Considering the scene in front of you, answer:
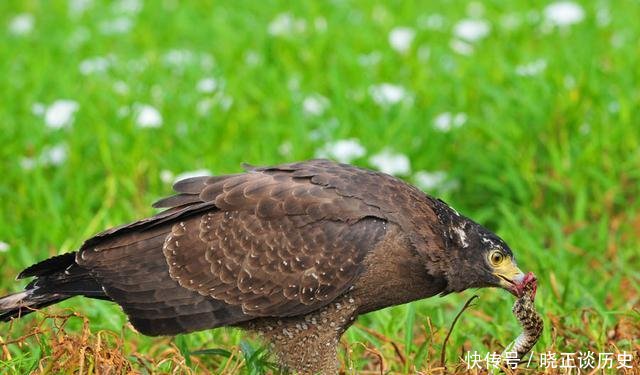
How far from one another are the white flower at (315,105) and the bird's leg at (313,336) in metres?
2.96

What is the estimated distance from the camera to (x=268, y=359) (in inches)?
192

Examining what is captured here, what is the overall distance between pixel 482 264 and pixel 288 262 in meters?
0.79

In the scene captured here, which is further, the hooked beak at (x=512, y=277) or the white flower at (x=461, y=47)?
the white flower at (x=461, y=47)

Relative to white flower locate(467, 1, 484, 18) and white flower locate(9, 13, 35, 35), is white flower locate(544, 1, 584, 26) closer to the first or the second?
white flower locate(467, 1, 484, 18)

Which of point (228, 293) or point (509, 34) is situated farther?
point (509, 34)

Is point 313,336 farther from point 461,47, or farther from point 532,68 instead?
point 461,47

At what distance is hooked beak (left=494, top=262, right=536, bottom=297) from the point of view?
15.8ft

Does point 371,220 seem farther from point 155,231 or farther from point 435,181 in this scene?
point 435,181

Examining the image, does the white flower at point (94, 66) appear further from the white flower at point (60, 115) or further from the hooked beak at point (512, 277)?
the hooked beak at point (512, 277)

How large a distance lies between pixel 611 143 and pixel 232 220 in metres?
2.95

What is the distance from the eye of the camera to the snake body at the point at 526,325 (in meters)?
4.73

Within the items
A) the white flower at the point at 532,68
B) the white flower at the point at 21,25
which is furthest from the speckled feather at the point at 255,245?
the white flower at the point at 21,25

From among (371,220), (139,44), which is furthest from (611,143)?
(139,44)

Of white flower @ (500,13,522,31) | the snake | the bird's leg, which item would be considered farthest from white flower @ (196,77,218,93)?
the snake
